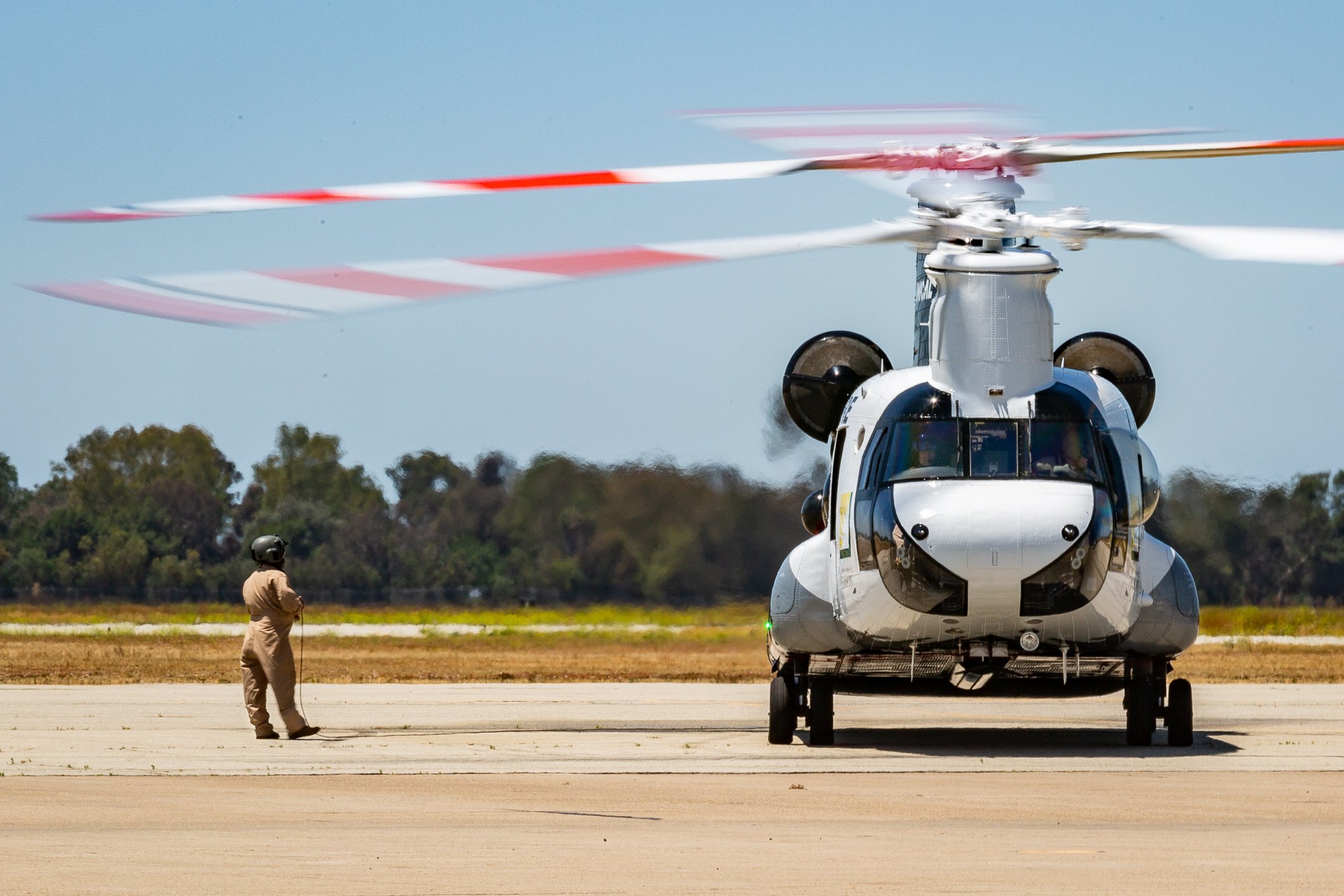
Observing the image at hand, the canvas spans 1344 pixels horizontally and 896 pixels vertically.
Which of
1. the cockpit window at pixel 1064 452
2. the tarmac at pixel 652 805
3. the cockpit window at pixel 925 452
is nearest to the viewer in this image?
the tarmac at pixel 652 805

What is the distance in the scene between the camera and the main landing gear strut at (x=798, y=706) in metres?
13.8

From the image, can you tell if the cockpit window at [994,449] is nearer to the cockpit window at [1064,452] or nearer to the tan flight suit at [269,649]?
the cockpit window at [1064,452]

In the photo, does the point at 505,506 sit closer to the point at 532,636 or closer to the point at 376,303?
the point at 532,636

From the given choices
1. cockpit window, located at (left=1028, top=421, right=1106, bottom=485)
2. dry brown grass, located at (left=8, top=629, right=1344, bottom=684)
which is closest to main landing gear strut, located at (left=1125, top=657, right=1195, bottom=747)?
cockpit window, located at (left=1028, top=421, right=1106, bottom=485)

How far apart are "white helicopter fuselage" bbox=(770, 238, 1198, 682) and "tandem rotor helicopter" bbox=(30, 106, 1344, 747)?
15 mm

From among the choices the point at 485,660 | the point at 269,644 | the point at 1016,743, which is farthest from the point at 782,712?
the point at 485,660

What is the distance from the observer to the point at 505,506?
44094 mm

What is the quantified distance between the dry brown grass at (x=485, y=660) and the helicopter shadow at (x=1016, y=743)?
9.86 m

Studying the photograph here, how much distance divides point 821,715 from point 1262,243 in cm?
531

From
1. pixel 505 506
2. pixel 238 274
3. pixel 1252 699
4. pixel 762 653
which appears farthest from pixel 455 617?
pixel 238 274

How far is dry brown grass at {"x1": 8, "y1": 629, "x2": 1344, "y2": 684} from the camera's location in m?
25.2

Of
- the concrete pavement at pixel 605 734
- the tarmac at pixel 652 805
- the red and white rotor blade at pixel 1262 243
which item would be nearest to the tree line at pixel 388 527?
the concrete pavement at pixel 605 734

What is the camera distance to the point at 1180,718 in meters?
13.8

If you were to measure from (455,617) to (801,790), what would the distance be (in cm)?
3757
